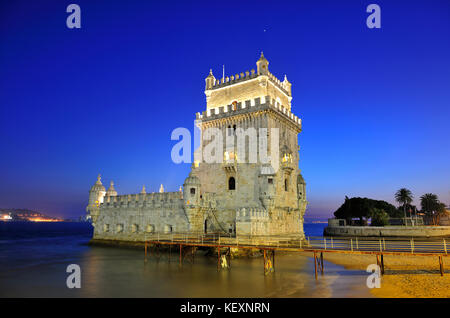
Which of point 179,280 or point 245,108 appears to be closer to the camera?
point 179,280

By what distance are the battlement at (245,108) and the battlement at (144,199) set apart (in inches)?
411

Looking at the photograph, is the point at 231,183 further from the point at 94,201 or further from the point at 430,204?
the point at 430,204

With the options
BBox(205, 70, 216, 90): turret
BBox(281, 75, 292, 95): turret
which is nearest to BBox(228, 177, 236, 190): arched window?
BBox(205, 70, 216, 90): turret

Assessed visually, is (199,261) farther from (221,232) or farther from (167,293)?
(167,293)

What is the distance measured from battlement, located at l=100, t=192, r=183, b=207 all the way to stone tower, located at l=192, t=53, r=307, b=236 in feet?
10.5

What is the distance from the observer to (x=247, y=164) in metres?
34.5

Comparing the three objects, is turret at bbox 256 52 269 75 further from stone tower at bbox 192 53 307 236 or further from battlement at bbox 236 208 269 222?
battlement at bbox 236 208 269 222

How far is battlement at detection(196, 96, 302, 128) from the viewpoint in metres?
34.3

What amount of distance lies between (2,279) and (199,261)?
54.6 ft

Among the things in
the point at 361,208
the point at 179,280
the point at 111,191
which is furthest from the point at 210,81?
the point at 361,208

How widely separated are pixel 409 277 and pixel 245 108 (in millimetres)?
22630

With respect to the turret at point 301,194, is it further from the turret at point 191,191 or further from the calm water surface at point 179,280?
the turret at point 191,191

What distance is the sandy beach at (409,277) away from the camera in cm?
1819
